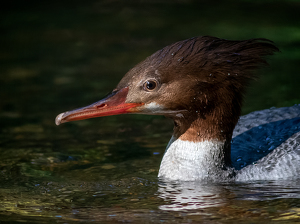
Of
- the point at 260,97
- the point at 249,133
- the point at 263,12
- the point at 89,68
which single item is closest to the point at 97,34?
the point at 89,68

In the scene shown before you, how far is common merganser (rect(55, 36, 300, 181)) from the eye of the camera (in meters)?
6.17

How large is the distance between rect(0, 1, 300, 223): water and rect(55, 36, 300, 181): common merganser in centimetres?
19

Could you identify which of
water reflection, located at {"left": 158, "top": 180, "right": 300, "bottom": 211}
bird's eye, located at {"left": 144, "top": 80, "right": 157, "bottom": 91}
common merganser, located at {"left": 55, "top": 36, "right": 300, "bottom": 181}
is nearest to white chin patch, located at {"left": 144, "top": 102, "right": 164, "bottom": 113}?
common merganser, located at {"left": 55, "top": 36, "right": 300, "bottom": 181}

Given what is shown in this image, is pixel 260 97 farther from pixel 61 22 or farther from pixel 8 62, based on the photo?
pixel 61 22

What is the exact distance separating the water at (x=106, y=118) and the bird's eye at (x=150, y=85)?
110 cm

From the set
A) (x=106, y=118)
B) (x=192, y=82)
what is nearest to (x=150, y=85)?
(x=192, y=82)

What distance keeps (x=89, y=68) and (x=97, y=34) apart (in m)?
2.29

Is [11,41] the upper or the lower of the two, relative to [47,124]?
upper

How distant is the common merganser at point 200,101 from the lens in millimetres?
6168

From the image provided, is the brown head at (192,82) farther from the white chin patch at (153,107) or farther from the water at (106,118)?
the water at (106,118)

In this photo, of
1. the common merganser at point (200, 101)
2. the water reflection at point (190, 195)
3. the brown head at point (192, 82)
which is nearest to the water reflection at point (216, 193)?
the water reflection at point (190, 195)

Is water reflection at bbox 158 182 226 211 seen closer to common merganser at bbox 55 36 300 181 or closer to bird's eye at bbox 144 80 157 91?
common merganser at bbox 55 36 300 181

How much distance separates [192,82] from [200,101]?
232 millimetres

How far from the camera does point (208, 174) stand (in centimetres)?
647
